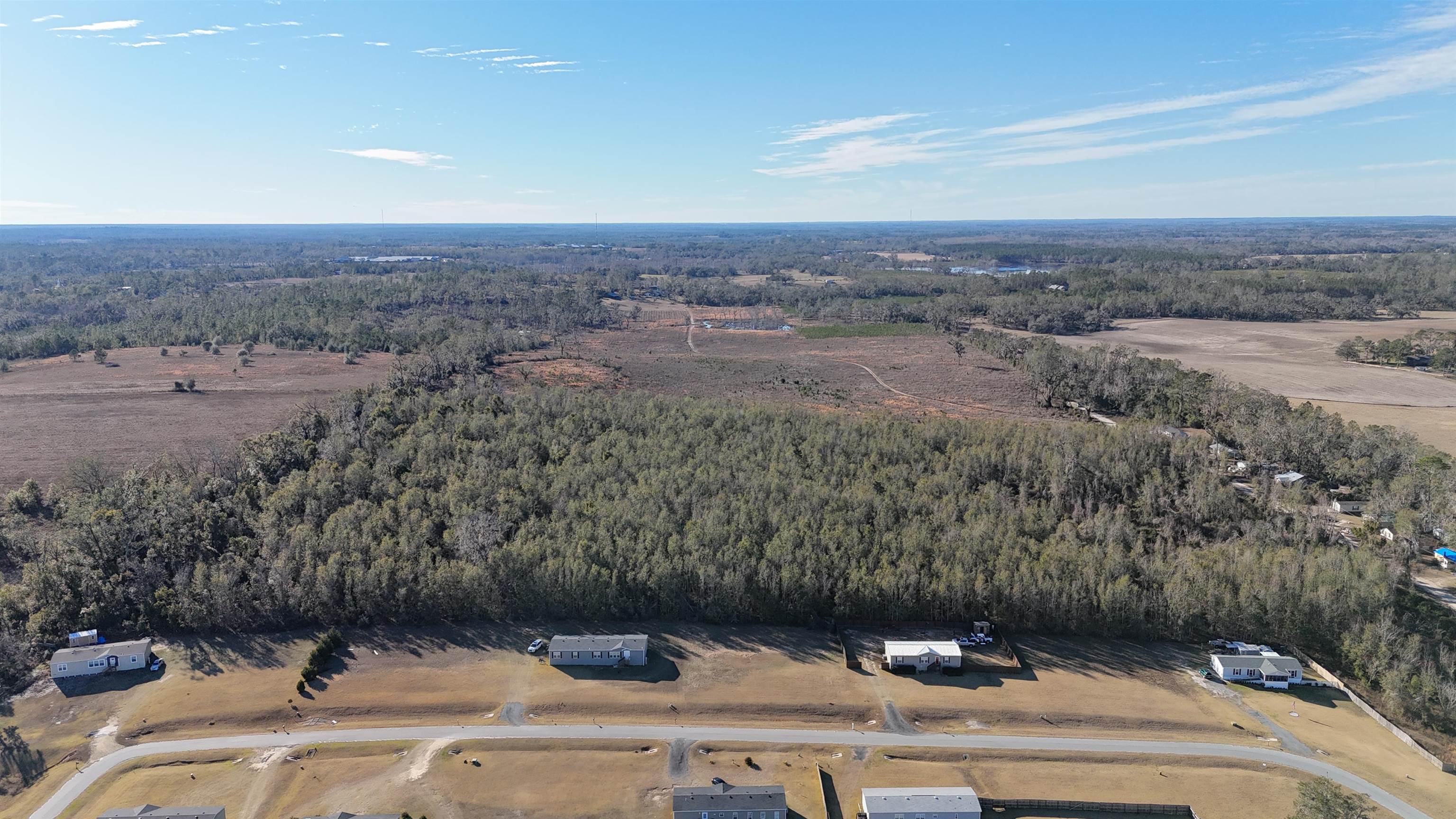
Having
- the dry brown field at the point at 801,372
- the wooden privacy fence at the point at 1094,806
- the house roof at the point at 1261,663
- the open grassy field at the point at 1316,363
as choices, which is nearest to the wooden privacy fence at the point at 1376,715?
the house roof at the point at 1261,663

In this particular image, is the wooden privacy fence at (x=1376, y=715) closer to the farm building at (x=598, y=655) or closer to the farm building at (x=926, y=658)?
the farm building at (x=926, y=658)

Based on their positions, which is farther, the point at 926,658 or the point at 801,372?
the point at 801,372

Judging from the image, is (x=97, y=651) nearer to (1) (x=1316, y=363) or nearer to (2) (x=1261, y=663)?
(2) (x=1261, y=663)

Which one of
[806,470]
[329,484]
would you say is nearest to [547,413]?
[329,484]

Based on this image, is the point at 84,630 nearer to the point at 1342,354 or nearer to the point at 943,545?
the point at 943,545

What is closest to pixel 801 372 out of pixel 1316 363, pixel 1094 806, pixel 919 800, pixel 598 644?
pixel 1316 363

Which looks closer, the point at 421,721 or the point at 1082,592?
the point at 421,721

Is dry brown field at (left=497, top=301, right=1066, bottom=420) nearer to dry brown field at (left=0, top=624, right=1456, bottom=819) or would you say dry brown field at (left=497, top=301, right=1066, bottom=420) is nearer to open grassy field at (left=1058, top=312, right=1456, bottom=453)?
open grassy field at (left=1058, top=312, right=1456, bottom=453)
